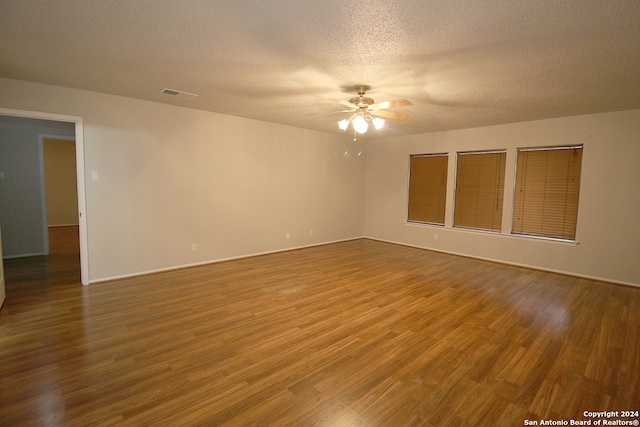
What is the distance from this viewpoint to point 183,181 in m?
4.85

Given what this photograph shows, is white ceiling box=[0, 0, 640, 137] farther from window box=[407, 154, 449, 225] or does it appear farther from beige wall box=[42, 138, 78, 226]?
beige wall box=[42, 138, 78, 226]

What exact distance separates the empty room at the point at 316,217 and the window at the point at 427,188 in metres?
0.04

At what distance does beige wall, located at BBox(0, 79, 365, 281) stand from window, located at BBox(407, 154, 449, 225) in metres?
2.05

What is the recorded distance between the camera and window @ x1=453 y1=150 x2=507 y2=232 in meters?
5.80

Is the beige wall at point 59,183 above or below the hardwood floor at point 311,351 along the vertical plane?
above

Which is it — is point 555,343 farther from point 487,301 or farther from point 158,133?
point 158,133

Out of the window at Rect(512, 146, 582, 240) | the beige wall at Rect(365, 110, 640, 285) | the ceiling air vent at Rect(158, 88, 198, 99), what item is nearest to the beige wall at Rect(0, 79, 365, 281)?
the ceiling air vent at Rect(158, 88, 198, 99)

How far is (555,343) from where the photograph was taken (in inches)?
110

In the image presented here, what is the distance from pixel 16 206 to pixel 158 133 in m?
3.36

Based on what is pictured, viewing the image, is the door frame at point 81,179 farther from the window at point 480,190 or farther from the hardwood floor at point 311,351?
the window at point 480,190

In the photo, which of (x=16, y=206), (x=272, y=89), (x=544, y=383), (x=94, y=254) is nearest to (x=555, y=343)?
(x=544, y=383)

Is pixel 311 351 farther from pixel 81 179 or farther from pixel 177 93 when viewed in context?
pixel 81 179

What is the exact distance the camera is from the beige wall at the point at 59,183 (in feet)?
28.3

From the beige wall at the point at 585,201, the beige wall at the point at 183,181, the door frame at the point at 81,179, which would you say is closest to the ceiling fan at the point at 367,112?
the beige wall at the point at 183,181
